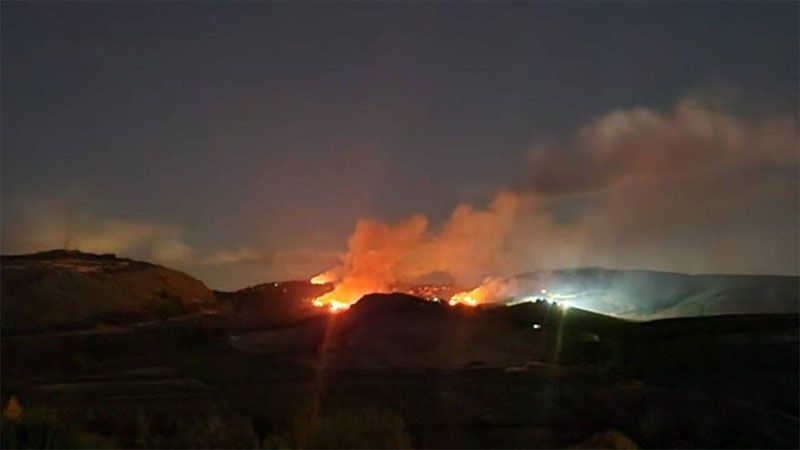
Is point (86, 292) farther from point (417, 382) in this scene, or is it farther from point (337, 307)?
point (417, 382)

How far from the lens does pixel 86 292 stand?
38844mm

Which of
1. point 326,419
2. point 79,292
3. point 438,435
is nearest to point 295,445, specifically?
point 326,419

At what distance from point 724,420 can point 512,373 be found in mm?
6486

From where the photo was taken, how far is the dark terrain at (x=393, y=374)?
20.9 m

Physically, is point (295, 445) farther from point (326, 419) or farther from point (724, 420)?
point (724, 420)

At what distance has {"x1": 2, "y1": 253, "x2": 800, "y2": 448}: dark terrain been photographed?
20.9 metres

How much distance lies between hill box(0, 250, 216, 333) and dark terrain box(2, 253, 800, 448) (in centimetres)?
11

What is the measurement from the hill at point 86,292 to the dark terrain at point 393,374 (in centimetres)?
11

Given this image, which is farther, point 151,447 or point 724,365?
point 724,365

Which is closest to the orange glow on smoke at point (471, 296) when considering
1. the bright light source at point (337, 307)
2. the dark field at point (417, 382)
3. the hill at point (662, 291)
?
the hill at point (662, 291)

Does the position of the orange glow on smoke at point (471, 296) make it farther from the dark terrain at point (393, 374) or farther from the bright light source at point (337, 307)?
the dark terrain at point (393, 374)

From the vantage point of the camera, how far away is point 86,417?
20.3 meters

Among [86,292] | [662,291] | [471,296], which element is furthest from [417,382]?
[471,296]

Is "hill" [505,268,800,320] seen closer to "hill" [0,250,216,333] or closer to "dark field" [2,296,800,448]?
"dark field" [2,296,800,448]
